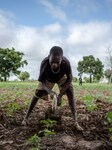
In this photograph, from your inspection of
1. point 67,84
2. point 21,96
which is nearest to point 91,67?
point 21,96

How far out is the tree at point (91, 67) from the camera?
79738 mm

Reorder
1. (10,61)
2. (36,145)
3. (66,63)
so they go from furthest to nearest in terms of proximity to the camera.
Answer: (10,61), (66,63), (36,145)

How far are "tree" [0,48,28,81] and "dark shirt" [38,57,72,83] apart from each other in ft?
187

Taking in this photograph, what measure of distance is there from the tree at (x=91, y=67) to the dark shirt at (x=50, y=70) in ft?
245

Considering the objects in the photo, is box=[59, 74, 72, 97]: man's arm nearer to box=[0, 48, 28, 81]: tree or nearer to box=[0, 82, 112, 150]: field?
box=[0, 82, 112, 150]: field

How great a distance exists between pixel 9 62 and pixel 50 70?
2280 inches

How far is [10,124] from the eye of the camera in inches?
207

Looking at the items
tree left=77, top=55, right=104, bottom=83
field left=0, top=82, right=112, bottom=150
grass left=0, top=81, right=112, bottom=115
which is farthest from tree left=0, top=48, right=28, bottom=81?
field left=0, top=82, right=112, bottom=150

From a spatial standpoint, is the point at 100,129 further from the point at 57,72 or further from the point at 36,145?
the point at 36,145

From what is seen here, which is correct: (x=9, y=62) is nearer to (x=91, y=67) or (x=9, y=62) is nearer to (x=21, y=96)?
(x=91, y=67)

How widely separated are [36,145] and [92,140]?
110 centimetres

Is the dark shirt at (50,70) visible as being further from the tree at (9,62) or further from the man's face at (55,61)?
the tree at (9,62)

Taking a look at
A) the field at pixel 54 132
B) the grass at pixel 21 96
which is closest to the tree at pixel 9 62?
the grass at pixel 21 96

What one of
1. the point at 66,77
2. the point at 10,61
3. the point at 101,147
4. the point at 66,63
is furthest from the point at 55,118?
the point at 10,61
